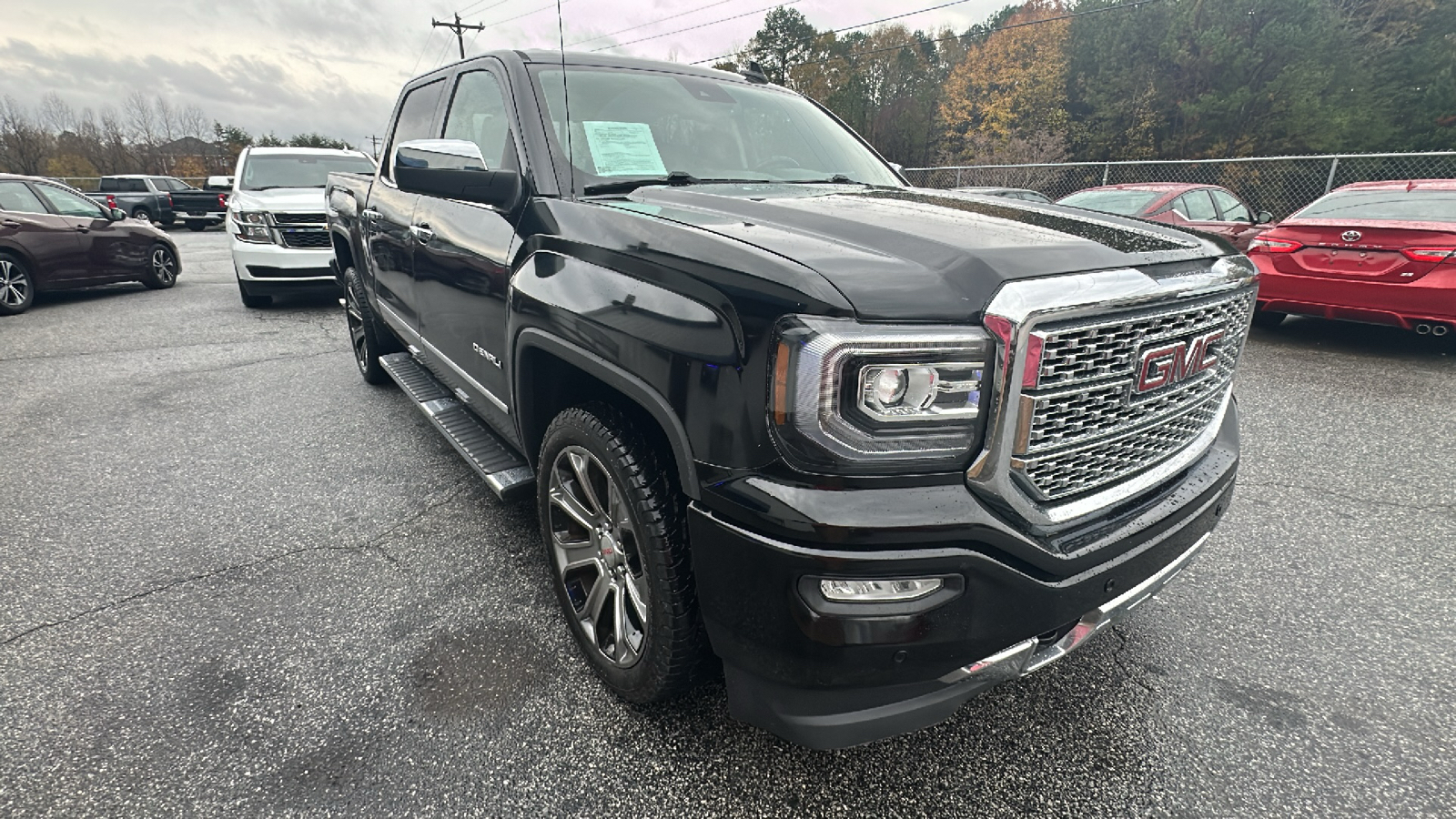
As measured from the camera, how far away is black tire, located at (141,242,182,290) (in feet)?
31.9

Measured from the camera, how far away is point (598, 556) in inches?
82.6

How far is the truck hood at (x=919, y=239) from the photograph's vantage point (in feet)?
4.55

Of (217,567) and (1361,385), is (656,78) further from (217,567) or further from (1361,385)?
(1361,385)

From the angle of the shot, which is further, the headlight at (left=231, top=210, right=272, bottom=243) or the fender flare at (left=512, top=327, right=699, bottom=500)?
the headlight at (left=231, top=210, right=272, bottom=243)

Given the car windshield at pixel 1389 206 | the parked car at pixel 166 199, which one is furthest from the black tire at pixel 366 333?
the parked car at pixel 166 199

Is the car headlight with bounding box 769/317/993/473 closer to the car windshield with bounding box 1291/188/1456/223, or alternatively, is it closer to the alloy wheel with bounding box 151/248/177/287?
the car windshield with bounding box 1291/188/1456/223

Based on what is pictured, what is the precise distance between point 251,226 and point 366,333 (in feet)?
14.9

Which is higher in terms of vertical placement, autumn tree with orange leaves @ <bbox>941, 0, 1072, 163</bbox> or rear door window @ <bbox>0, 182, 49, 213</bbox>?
autumn tree with orange leaves @ <bbox>941, 0, 1072, 163</bbox>

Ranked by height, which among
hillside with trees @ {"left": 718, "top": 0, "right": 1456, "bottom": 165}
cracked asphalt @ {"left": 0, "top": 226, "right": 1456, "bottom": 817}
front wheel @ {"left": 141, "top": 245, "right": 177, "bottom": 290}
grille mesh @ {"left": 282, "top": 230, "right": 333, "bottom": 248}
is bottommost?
cracked asphalt @ {"left": 0, "top": 226, "right": 1456, "bottom": 817}

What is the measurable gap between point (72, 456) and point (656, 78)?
3834 millimetres

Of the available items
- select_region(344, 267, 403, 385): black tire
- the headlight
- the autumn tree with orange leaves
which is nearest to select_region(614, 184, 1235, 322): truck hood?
select_region(344, 267, 403, 385): black tire

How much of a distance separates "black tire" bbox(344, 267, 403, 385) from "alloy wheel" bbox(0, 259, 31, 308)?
608cm

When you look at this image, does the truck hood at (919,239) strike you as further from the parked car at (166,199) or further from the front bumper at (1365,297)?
the parked car at (166,199)

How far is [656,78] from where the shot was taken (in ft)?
9.39
